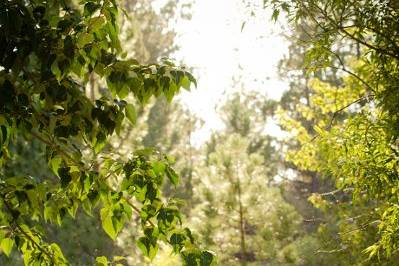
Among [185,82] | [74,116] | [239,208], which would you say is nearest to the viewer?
[74,116]

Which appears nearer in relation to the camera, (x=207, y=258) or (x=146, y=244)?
→ (x=207, y=258)

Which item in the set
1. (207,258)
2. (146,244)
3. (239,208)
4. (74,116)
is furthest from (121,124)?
(239,208)

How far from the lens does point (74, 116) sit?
178 centimetres

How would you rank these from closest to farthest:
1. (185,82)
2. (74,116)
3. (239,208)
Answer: (74,116), (185,82), (239,208)

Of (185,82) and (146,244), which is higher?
(185,82)

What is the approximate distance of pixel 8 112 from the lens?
Result: 5.52 ft

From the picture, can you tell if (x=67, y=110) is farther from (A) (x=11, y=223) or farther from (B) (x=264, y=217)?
(B) (x=264, y=217)

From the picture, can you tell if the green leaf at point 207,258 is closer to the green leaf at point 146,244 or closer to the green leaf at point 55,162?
the green leaf at point 146,244

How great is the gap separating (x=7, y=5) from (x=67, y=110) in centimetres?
39

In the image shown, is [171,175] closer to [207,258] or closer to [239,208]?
[207,258]

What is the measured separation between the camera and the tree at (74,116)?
167cm

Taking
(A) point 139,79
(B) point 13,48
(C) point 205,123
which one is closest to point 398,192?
(A) point 139,79

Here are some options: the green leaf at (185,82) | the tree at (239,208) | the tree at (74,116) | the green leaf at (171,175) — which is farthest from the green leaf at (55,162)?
the tree at (239,208)

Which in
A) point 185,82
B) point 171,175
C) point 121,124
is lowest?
point 171,175
